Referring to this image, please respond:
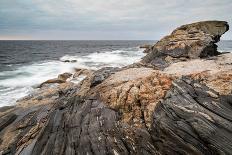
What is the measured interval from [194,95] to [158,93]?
5.26ft

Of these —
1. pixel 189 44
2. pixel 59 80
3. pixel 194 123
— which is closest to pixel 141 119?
pixel 194 123

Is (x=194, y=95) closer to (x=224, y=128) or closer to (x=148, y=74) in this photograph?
(x=224, y=128)

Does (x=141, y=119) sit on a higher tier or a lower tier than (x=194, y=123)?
lower

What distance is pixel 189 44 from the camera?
18.4 metres

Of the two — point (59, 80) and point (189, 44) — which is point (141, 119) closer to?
point (189, 44)

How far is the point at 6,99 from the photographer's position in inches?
864

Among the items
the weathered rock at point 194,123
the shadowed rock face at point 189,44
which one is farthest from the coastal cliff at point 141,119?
the shadowed rock face at point 189,44

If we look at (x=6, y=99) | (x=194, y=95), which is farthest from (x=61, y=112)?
(x=6, y=99)

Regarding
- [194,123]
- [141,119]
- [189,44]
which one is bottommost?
[141,119]

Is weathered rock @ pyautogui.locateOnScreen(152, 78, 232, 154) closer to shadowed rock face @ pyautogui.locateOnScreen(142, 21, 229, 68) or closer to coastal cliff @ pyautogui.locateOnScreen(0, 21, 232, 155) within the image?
coastal cliff @ pyautogui.locateOnScreen(0, 21, 232, 155)

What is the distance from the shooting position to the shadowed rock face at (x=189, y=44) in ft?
56.4

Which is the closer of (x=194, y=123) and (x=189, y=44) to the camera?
(x=194, y=123)

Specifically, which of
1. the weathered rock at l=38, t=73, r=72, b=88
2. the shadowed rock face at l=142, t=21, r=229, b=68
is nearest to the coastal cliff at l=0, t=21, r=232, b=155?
the shadowed rock face at l=142, t=21, r=229, b=68

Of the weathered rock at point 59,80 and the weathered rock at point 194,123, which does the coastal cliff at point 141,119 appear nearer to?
the weathered rock at point 194,123
